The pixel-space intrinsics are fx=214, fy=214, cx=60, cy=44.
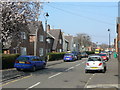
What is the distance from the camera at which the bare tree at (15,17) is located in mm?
14790

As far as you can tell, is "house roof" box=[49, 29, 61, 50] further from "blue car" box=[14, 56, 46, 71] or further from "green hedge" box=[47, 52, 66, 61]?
"blue car" box=[14, 56, 46, 71]

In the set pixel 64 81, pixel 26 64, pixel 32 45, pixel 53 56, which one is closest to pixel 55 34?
pixel 32 45

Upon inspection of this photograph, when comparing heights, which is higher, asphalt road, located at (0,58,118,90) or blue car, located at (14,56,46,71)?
blue car, located at (14,56,46,71)

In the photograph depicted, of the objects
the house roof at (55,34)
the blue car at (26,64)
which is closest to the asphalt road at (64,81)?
the blue car at (26,64)

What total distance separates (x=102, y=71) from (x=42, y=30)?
2974 cm

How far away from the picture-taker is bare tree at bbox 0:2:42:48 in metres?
14.8

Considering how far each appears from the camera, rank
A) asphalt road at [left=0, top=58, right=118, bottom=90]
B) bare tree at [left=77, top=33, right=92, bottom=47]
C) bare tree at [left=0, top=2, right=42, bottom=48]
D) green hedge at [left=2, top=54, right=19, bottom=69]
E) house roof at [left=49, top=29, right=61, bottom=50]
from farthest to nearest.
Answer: bare tree at [left=77, top=33, right=92, bottom=47], house roof at [left=49, top=29, right=61, bottom=50], green hedge at [left=2, top=54, right=19, bottom=69], bare tree at [left=0, top=2, right=42, bottom=48], asphalt road at [left=0, top=58, right=118, bottom=90]

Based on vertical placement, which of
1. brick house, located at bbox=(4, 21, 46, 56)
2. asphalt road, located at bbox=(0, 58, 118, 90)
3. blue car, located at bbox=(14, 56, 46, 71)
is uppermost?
brick house, located at bbox=(4, 21, 46, 56)

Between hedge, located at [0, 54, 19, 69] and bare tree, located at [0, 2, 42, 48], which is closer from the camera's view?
bare tree, located at [0, 2, 42, 48]

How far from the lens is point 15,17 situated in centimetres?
1511

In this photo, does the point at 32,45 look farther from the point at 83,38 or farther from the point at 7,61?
the point at 83,38

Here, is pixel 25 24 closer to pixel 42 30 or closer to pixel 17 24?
pixel 17 24

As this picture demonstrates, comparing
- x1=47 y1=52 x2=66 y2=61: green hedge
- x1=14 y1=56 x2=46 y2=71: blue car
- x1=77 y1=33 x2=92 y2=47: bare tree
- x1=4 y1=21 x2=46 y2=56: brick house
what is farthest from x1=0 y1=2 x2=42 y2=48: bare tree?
x1=77 y1=33 x2=92 y2=47: bare tree

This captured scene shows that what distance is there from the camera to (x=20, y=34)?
16.9 m
